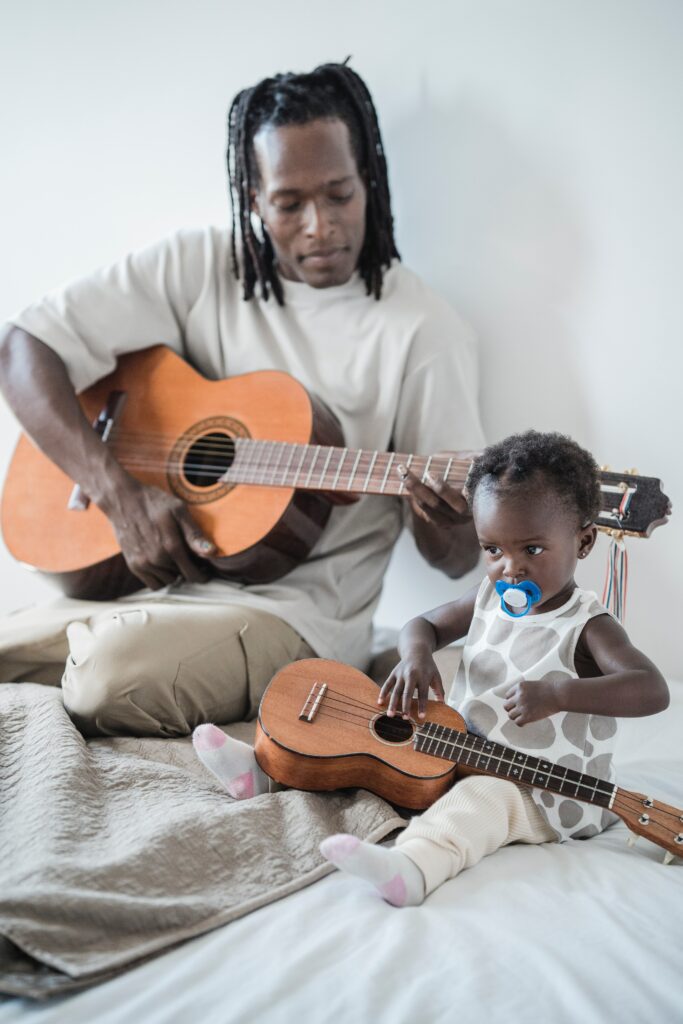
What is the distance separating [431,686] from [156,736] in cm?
40

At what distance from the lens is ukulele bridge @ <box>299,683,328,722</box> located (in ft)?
3.10

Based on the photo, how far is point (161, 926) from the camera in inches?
27.6

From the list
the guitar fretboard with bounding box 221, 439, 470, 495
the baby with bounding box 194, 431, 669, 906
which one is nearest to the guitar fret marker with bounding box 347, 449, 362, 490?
the guitar fretboard with bounding box 221, 439, 470, 495

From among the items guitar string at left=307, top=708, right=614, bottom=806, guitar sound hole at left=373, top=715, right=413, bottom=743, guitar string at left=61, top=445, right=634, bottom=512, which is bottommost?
guitar sound hole at left=373, top=715, right=413, bottom=743

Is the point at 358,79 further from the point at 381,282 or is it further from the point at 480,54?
the point at 381,282

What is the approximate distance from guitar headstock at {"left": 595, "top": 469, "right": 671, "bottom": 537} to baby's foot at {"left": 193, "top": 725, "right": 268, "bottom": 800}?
1.51 ft

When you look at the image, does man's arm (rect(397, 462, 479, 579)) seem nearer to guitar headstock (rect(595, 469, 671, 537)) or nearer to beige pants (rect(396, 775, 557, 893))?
guitar headstock (rect(595, 469, 671, 537))

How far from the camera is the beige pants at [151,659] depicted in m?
1.14

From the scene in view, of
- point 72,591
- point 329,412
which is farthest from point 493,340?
point 72,591

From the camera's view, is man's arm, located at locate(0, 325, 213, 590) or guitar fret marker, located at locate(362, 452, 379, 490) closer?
guitar fret marker, located at locate(362, 452, 379, 490)

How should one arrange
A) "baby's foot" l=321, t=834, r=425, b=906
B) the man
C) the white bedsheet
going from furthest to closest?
1. the man
2. "baby's foot" l=321, t=834, r=425, b=906
3. the white bedsheet

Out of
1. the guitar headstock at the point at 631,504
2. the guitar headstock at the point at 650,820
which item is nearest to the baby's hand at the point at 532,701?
the guitar headstock at the point at 650,820

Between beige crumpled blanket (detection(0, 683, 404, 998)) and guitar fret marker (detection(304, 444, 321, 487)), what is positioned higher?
guitar fret marker (detection(304, 444, 321, 487))

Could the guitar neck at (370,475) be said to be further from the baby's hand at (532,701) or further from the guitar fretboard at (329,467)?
the baby's hand at (532,701)
